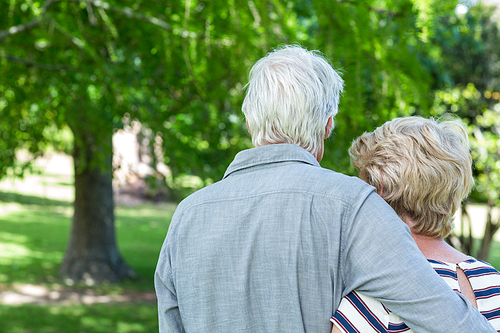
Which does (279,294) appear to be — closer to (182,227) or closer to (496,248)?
(182,227)

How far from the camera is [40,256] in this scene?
10008mm

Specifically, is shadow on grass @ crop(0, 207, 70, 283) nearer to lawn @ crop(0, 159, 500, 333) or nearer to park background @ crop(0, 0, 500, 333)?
lawn @ crop(0, 159, 500, 333)

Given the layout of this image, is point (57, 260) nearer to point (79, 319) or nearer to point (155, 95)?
point (79, 319)

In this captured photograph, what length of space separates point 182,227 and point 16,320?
5.87 m

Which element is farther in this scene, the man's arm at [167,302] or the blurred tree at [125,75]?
the blurred tree at [125,75]

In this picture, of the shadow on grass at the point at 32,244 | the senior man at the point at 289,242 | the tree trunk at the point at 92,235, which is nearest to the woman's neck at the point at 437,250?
the senior man at the point at 289,242

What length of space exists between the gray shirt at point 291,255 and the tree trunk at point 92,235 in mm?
7070

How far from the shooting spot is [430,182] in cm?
131

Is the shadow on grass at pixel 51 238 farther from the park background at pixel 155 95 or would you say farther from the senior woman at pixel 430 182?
the senior woman at pixel 430 182

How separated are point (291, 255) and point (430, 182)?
50 cm

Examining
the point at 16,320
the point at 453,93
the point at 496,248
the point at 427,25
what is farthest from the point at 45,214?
the point at 427,25

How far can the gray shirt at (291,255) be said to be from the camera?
99cm

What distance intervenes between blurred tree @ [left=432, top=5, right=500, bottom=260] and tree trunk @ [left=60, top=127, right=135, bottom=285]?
5484 millimetres

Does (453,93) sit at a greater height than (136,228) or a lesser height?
greater
